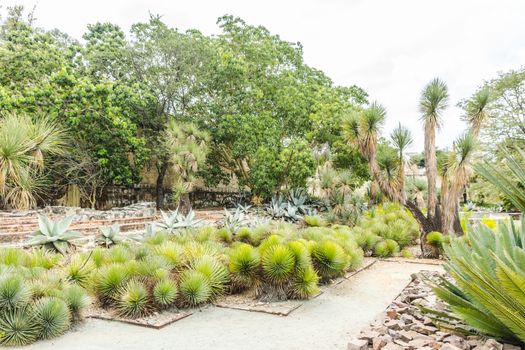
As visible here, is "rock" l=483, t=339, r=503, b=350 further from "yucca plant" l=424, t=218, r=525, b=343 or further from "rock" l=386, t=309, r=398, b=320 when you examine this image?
"rock" l=386, t=309, r=398, b=320

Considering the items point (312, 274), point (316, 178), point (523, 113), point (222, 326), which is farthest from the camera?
point (523, 113)

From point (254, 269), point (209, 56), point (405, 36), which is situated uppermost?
point (209, 56)

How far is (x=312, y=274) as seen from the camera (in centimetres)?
505

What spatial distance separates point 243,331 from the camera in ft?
12.7

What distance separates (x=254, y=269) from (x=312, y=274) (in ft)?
2.51

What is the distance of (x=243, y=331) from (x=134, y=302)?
1282mm

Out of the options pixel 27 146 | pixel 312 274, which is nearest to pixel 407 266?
pixel 312 274

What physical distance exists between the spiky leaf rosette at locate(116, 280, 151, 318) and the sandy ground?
0.19 m

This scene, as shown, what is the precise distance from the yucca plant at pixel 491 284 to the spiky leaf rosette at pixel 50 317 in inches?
133

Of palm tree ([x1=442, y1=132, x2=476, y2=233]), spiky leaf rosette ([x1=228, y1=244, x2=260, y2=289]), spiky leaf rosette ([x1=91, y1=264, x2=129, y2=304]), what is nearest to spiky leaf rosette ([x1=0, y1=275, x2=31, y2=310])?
spiky leaf rosette ([x1=91, y1=264, x2=129, y2=304])

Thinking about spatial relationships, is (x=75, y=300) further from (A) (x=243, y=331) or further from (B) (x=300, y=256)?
(B) (x=300, y=256)

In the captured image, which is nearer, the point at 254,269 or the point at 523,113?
the point at 254,269

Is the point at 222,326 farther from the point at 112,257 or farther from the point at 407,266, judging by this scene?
the point at 407,266

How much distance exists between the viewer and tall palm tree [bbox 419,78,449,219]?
8.94 m
